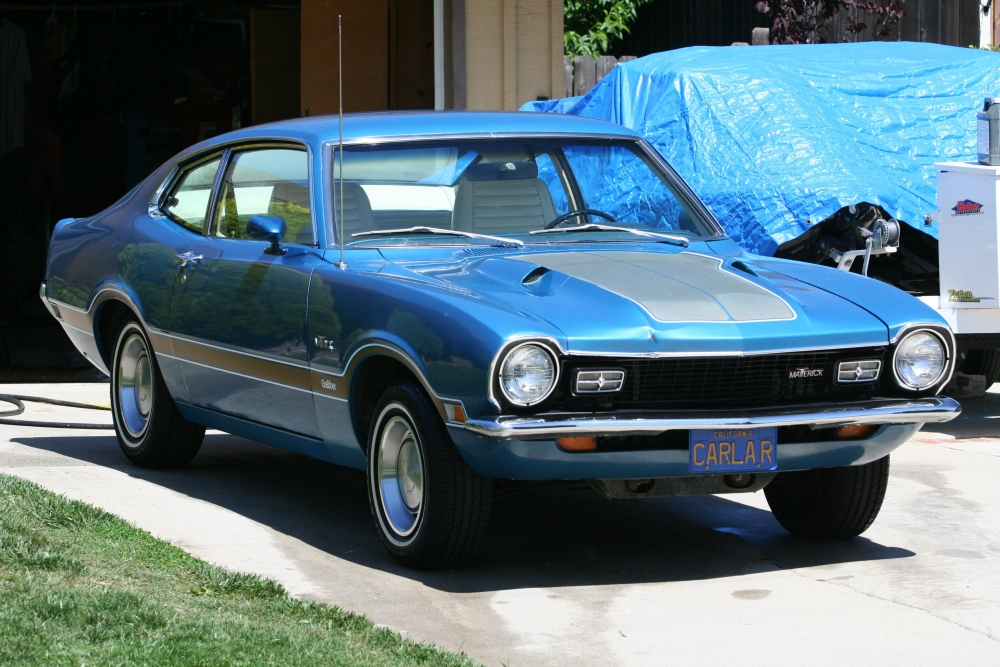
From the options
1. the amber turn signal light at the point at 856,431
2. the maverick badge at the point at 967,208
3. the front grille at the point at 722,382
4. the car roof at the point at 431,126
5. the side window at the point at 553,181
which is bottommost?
the amber turn signal light at the point at 856,431

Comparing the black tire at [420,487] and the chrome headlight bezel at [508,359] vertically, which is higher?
the chrome headlight bezel at [508,359]

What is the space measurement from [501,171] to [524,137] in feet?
0.79

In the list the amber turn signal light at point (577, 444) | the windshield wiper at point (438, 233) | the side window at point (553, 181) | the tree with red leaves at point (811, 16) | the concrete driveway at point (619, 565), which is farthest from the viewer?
the tree with red leaves at point (811, 16)

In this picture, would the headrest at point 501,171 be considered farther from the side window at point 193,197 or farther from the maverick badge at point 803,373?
the maverick badge at point 803,373

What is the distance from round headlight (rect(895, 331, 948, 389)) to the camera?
5191mm

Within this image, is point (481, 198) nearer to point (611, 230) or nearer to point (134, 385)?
point (611, 230)

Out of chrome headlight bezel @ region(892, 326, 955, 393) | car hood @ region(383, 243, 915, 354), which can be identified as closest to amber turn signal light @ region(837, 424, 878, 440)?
chrome headlight bezel @ region(892, 326, 955, 393)

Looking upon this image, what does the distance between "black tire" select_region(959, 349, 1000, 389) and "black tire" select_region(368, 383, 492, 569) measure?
538 cm

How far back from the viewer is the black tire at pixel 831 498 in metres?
5.59

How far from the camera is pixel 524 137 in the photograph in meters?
6.25

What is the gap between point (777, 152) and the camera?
9320 mm


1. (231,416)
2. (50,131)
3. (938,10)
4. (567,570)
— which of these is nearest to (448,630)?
(567,570)

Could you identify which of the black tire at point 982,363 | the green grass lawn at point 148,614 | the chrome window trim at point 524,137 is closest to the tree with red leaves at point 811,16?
the black tire at point 982,363

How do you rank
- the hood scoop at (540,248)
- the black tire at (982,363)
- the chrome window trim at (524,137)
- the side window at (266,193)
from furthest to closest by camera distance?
the black tire at (982,363) < the side window at (266,193) < the chrome window trim at (524,137) < the hood scoop at (540,248)
